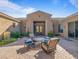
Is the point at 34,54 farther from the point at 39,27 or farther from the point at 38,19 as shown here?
the point at 39,27

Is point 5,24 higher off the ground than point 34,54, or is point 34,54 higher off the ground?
point 5,24

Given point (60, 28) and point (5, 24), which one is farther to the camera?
point (60, 28)

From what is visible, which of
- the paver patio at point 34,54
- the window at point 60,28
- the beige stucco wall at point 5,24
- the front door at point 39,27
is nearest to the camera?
the paver patio at point 34,54

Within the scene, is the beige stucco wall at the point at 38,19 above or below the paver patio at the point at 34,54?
above

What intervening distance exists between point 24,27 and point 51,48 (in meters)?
12.8

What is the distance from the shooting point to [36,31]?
62.8 ft

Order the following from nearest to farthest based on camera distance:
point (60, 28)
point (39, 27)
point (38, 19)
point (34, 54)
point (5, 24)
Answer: point (34, 54) < point (5, 24) < point (38, 19) < point (60, 28) < point (39, 27)

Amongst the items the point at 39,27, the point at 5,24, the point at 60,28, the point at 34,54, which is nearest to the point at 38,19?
the point at 39,27

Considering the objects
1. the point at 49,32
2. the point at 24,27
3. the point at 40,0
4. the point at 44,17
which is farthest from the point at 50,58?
the point at 24,27

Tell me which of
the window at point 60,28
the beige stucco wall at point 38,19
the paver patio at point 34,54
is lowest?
the paver patio at point 34,54

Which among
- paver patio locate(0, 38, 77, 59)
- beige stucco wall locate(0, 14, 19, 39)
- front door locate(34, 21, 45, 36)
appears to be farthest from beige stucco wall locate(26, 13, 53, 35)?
paver patio locate(0, 38, 77, 59)

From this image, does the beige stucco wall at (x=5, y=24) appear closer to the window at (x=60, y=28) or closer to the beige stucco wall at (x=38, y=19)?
the beige stucco wall at (x=38, y=19)

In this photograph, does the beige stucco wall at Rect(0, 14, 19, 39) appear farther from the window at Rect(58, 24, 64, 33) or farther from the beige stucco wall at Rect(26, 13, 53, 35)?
the window at Rect(58, 24, 64, 33)

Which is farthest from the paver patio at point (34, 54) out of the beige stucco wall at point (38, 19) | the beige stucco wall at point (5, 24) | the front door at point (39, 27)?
the front door at point (39, 27)
